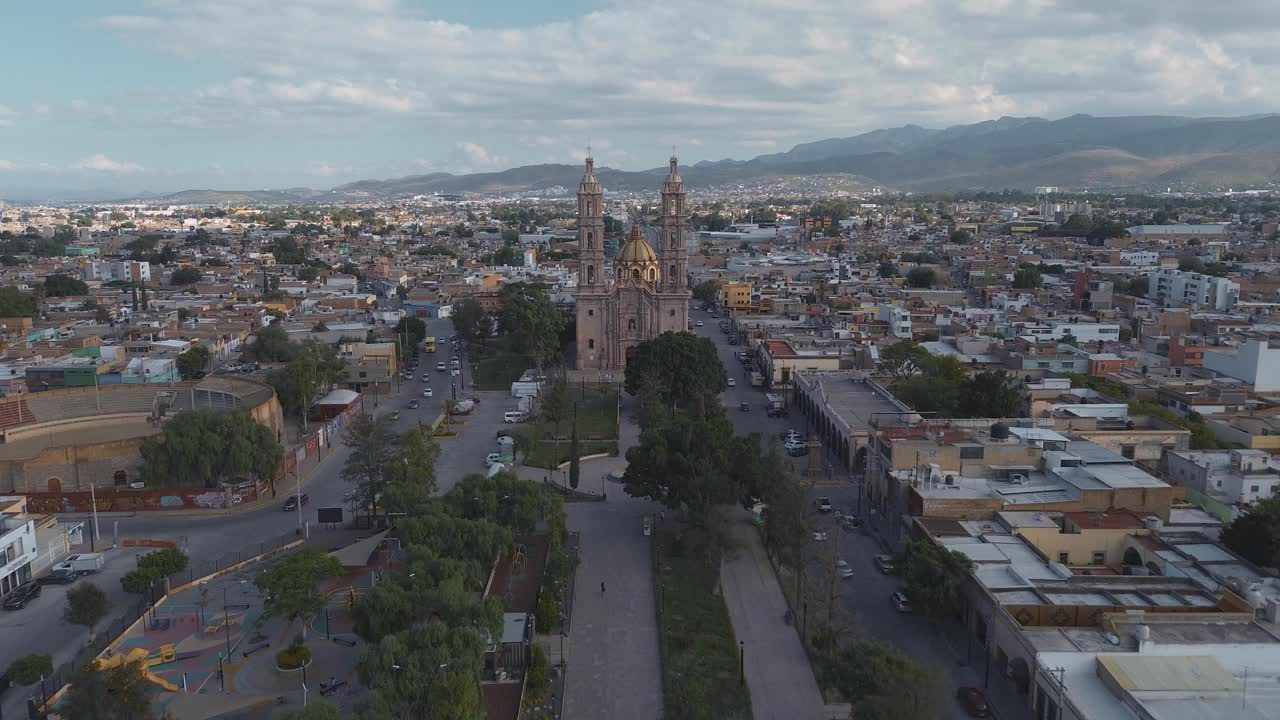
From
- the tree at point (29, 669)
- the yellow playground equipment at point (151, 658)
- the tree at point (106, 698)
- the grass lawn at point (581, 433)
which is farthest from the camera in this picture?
the grass lawn at point (581, 433)

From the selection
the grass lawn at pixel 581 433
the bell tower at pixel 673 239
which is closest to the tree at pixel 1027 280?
the bell tower at pixel 673 239

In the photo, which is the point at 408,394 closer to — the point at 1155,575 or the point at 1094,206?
the point at 1155,575

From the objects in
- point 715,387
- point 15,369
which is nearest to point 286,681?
point 715,387

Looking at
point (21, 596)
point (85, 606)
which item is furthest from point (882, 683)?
point (21, 596)

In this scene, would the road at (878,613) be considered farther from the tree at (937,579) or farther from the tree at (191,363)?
the tree at (191,363)

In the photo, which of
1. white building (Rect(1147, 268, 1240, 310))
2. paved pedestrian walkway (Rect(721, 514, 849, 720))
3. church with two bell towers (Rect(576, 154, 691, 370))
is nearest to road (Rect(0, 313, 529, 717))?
church with two bell towers (Rect(576, 154, 691, 370))

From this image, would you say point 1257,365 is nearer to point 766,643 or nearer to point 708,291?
point 766,643
